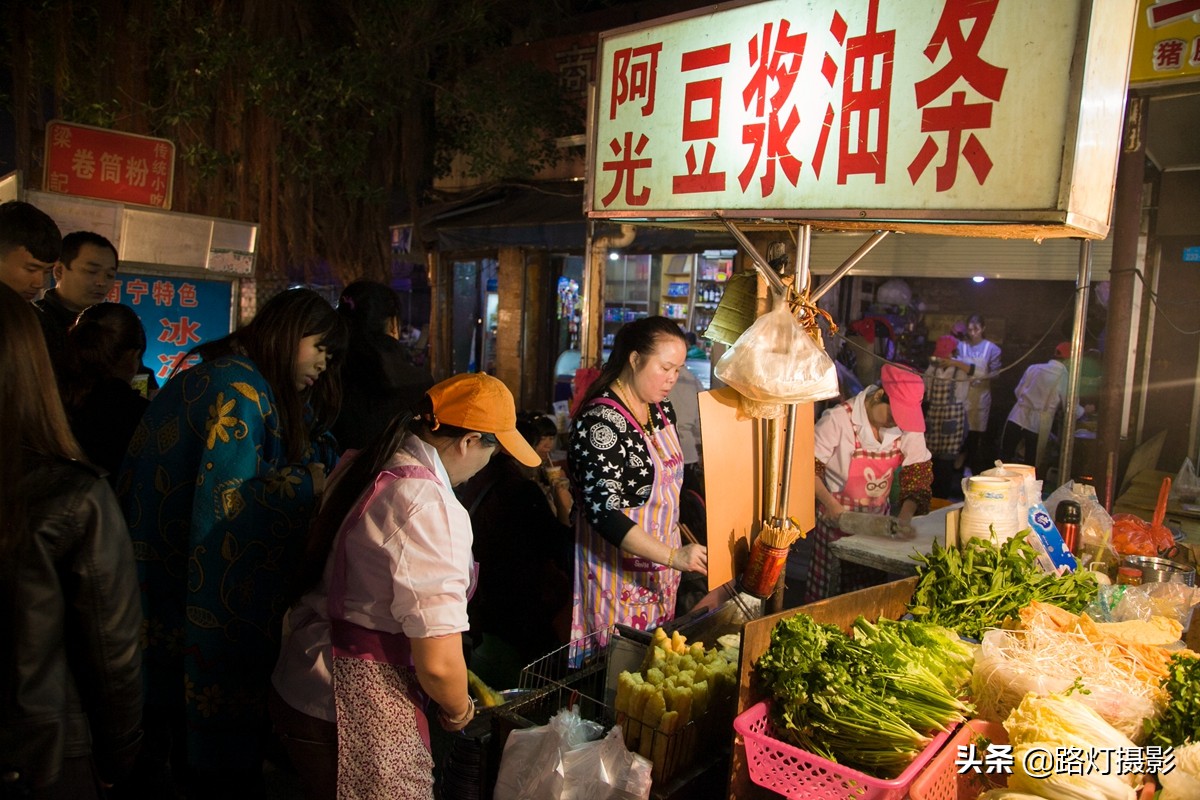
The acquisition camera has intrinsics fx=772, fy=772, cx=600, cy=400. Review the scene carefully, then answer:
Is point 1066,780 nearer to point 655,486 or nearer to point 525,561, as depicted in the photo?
point 655,486

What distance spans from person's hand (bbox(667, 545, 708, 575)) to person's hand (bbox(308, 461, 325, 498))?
4.28ft

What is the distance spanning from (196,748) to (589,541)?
5.20 ft

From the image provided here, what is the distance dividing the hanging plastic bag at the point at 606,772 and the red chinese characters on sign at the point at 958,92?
5.46 feet

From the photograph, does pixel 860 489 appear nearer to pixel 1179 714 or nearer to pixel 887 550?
pixel 887 550

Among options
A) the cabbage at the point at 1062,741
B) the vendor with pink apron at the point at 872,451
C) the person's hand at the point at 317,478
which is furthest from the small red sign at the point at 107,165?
the cabbage at the point at 1062,741

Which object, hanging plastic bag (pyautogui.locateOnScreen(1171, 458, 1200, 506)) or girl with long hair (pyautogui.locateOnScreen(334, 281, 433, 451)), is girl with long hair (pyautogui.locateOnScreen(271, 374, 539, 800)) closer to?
girl with long hair (pyautogui.locateOnScreen(334, 281, 433, 451))

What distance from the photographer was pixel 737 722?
1.97 m

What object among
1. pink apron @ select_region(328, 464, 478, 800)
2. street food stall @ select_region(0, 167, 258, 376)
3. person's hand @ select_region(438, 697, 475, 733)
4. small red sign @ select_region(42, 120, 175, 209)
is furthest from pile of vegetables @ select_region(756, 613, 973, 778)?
small red sign @ select_region(42, 120, 175, 209)

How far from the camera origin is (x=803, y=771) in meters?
1.90

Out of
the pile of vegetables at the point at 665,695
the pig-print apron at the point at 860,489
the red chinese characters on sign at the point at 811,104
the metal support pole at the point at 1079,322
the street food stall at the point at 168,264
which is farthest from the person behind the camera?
the street food stall at the point at 168,264

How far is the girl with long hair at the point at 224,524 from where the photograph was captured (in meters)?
2.50

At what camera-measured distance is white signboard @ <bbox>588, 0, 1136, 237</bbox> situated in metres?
1.76

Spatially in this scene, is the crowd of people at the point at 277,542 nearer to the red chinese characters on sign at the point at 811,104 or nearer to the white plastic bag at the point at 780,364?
the white plastic bag at the point at 780,364

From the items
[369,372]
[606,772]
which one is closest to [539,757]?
[606,772]
